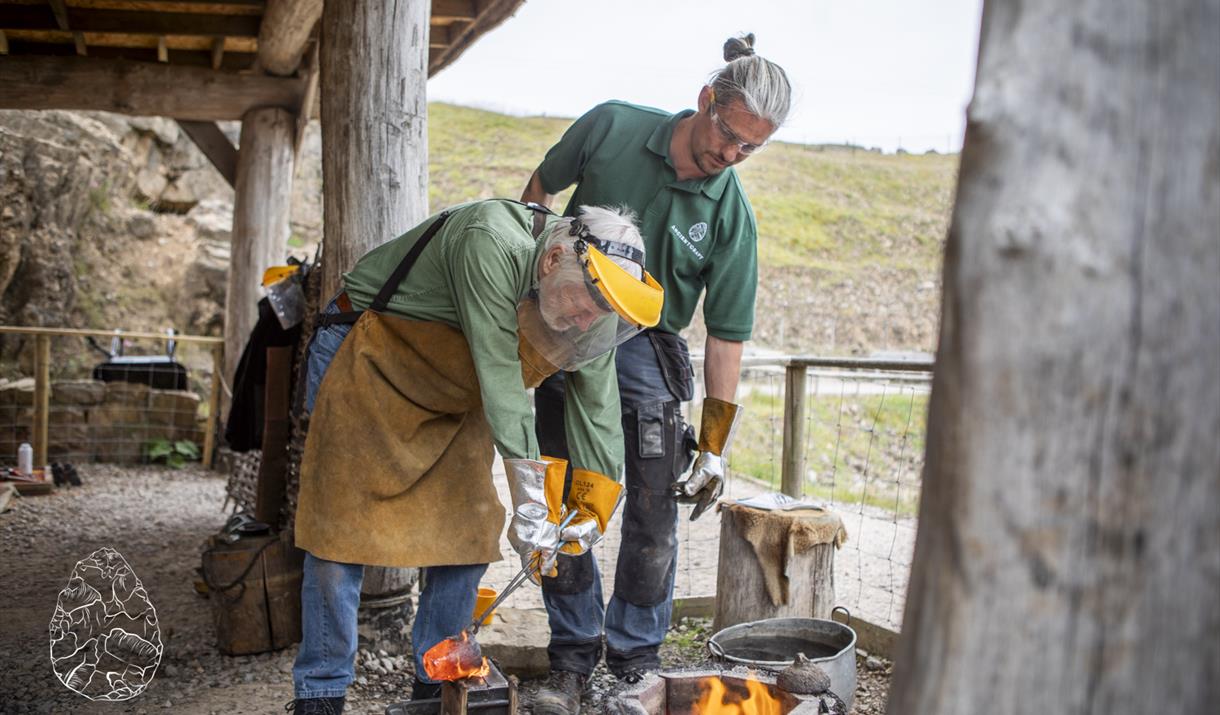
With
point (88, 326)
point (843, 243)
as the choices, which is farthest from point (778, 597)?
point (843, 243)

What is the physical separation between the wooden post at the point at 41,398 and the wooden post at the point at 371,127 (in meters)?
5.04

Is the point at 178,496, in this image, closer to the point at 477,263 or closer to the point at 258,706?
the point at 258,706

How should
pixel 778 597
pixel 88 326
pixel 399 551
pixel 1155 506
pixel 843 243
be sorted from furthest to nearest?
pixel 843 243
pixel 88 326
pixel 778 597
pixel 399 551
pixel 1155 506

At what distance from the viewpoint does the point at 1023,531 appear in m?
1.01

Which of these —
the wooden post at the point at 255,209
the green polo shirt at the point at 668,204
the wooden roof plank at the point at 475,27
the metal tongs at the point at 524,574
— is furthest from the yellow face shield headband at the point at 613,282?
the wooden post at the point at 255,209

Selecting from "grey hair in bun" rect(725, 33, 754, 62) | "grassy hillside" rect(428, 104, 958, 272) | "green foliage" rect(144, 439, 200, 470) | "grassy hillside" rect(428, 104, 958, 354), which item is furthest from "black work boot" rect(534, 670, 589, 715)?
"grassy hillside" rect(428, 104, 958, 272)

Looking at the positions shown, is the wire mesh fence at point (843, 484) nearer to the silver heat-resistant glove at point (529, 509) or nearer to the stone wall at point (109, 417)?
the silver heat-resistant glove at point (529, 509)

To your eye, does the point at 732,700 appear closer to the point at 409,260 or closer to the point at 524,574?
the point at 524,574

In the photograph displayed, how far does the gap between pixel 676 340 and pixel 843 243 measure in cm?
2775

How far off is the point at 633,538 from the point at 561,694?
53 cm

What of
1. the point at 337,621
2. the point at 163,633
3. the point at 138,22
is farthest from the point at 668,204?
the point at 138,22

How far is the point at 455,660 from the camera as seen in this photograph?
8.12 ft

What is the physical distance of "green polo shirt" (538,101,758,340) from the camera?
3.21 m

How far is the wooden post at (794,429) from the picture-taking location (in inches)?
170
